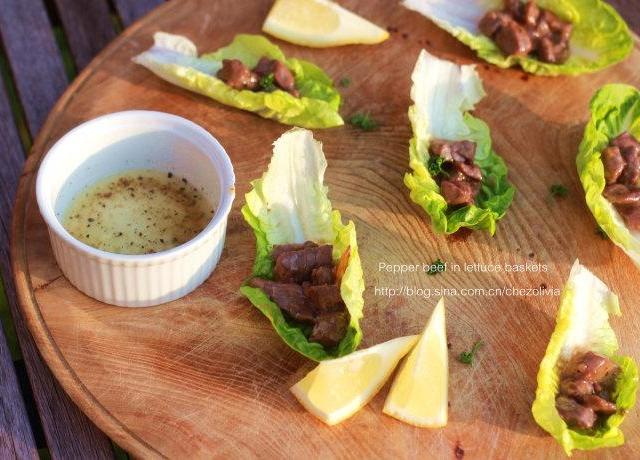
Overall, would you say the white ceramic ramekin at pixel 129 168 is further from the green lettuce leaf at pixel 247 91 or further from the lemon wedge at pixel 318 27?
the lemon wedge at pixel 318 27

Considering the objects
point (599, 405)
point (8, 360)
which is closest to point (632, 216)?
point (599, 405)

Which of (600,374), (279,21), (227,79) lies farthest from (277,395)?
(279,21)

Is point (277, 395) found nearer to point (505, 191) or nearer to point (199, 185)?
point (199, 185)

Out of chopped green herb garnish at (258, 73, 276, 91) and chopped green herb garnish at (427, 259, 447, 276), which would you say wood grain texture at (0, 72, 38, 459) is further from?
chopped green herb garnish at (427, 259, 447, 276)

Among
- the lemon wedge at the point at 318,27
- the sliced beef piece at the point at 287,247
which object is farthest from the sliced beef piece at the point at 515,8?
the sliced beef piece at the point at 287,247

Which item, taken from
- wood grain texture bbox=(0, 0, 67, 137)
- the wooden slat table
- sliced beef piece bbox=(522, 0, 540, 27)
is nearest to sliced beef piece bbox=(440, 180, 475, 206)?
sliced beef piece bbox=(522, 0, 540, 27)
